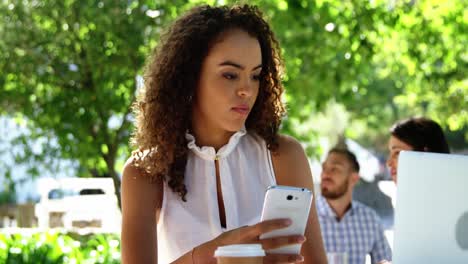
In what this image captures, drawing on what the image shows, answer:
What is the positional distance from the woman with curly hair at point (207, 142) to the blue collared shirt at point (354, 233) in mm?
3011

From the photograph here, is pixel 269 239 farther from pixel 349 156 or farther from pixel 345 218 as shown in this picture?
pixel 349 156

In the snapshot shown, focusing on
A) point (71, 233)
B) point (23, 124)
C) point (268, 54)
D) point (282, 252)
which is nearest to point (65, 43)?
point (23, 124)

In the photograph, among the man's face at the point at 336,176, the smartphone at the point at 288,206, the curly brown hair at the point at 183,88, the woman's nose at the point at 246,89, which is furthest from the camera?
the man's face at the point at 336,176

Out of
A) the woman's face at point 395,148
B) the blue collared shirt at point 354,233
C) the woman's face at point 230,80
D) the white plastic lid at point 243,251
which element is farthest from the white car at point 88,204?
the white plastic lid at point 243,251

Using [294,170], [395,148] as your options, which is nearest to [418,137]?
[395,148]

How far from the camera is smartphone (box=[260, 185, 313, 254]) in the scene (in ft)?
6.88

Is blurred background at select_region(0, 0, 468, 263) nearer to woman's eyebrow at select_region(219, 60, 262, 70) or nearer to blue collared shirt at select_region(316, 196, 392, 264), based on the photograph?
blue collared shirt at select_region(316, 196, 392, 264)

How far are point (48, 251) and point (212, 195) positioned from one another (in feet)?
6.83

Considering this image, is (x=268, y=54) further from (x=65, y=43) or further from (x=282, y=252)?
(x=65, y=43)

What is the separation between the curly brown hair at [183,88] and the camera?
2752mm

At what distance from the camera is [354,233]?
584 cm

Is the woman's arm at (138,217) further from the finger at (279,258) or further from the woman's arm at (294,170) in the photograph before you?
the finger at (279,258)

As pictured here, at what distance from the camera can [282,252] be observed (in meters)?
2.19

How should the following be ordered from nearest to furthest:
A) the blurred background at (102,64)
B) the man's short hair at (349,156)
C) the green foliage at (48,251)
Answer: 1. the green foliage at (48,251)
2. the man's short hair at (349,156)
3. the blurred background at (102,64)
